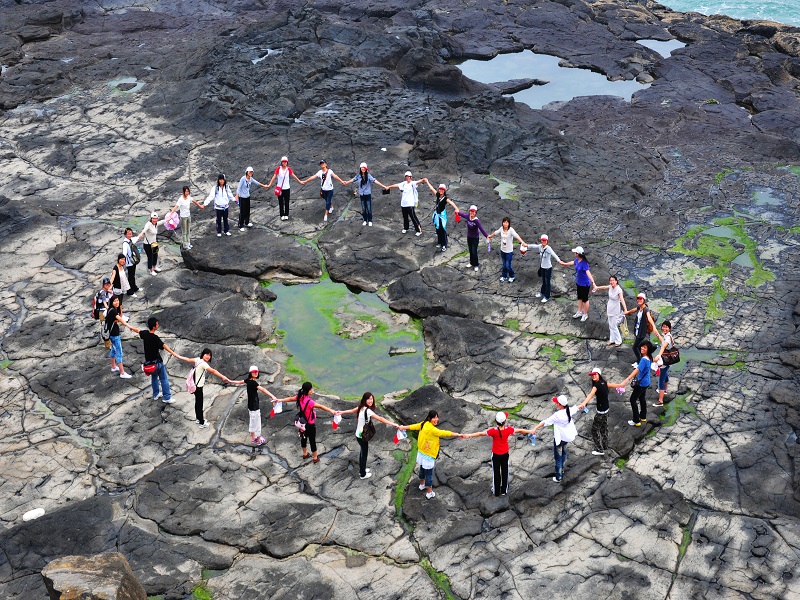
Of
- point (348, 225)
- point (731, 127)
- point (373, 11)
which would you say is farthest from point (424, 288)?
point (373, 11)

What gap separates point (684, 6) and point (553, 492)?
174 ft

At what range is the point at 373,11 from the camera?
134 ft

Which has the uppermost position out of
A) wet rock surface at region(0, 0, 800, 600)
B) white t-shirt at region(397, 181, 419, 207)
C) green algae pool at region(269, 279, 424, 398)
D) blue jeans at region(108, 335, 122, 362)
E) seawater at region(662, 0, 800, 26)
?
white t-shirt at region(397, 181, 419, 207)

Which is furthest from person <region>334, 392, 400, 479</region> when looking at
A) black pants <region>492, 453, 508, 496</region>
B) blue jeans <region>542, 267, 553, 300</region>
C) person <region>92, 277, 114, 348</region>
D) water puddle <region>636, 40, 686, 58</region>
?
water puddle <region>636, 40, 686, 58</region>

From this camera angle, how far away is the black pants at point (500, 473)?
1447 cm

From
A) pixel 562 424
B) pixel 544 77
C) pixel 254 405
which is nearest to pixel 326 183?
pixel 254 405

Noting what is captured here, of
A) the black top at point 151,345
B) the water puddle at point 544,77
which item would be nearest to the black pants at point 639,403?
the black top at point 151,345

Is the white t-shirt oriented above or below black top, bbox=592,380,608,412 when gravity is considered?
above

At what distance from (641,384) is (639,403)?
23.0 inches

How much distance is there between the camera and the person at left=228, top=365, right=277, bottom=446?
51.4 ft

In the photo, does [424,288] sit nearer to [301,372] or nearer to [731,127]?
[301,372]

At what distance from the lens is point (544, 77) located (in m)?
36.7

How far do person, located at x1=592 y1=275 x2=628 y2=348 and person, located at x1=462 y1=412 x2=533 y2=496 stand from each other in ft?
15.2

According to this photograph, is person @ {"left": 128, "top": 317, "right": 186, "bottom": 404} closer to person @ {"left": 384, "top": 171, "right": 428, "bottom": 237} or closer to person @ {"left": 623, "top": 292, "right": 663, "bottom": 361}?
person @ {"left": 384, "top": 171, "right": 428, "bottom": 237}
